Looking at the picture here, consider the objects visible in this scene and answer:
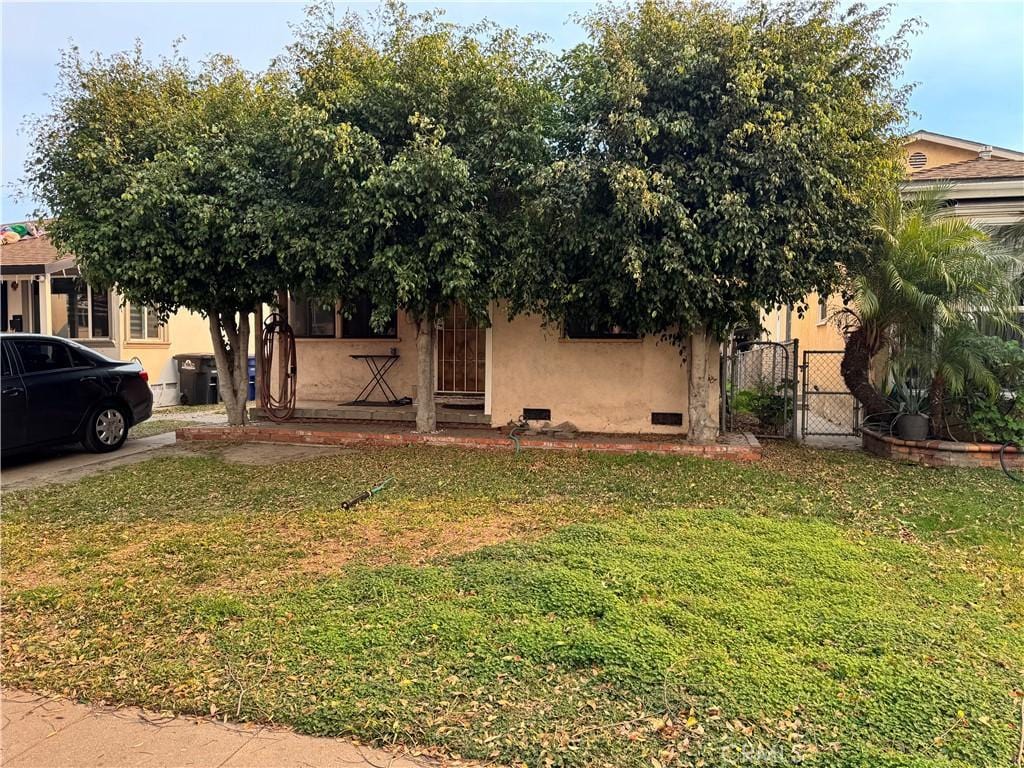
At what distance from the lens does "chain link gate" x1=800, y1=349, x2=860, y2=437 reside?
9.75 metres

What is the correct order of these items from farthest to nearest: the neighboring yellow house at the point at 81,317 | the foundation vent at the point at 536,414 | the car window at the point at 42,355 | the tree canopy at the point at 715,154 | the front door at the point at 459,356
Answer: the neighboring yellow house at the point at 81,317 < the front door at the point at 459,356 < the foundation vent at the point at 536,414 < the car window at the point at 42,355 < the tree canopy at the point at 715,154

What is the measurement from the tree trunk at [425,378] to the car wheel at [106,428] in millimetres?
3993

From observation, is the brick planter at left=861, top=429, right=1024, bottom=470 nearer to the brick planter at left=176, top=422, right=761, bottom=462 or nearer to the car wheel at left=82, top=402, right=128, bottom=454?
the brick planter at left=176, top=422, right=761, bottom=462

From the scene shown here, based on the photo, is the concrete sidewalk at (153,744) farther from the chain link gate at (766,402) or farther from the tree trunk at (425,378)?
the chain link gate at (766,402)

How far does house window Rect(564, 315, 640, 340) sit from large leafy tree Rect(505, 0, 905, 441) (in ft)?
5.48

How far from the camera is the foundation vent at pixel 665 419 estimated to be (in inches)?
365

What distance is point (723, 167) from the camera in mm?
6773

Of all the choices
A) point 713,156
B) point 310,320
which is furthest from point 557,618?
point 310,320

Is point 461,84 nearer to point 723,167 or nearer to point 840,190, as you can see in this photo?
point 723,167

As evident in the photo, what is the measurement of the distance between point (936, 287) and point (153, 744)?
8332 millimetres

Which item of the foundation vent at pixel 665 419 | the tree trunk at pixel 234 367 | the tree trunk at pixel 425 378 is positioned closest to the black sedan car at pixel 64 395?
the tree trunk at pixel 234 367

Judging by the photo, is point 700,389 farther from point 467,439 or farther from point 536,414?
point 467,439

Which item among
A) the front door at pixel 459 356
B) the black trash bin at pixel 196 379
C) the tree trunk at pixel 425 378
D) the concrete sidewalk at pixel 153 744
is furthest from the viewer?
the black trash bin at pixel 196 379

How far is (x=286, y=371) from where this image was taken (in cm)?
1080
